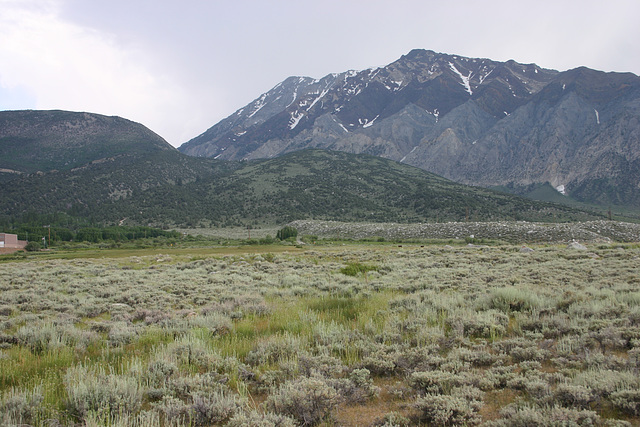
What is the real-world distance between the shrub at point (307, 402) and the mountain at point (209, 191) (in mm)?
82653

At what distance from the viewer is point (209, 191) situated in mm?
139500

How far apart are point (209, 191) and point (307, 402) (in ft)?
470

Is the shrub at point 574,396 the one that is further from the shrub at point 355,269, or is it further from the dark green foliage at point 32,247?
the dark green foliage at point 32,247

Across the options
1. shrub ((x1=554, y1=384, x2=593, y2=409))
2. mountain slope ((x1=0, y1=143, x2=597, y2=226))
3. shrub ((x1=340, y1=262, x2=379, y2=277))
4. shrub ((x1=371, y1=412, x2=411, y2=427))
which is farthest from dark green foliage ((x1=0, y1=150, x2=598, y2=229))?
shrub ((x1=371, y1=412, x2=411, y2=427))

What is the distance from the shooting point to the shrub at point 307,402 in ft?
13.1

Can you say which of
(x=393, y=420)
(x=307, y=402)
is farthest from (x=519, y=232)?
(x=307, y=402)

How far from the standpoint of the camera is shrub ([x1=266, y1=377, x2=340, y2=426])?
401 cm

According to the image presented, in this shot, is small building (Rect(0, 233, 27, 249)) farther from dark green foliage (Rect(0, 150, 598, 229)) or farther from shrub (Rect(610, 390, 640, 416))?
shrub (Rect(610, 390, 640, 416))

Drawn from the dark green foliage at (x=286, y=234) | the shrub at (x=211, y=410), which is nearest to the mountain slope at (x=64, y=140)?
the dark green foliage at (x=286, y=234)

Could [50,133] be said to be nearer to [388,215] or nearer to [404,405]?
[388,215]

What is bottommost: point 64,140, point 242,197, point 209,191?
point 242,197

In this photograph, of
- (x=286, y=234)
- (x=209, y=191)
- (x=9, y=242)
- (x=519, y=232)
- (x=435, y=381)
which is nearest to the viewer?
(x=435, y=381)

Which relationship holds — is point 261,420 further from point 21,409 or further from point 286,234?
point 286,234

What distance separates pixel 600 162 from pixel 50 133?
978 ft
